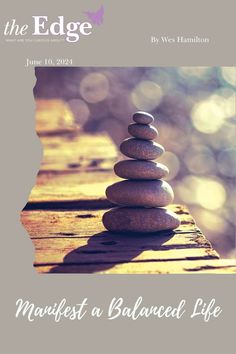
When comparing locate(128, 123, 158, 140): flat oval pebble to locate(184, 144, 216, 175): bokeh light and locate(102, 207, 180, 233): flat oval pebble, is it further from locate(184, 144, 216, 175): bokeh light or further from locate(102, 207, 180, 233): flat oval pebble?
locate(184, 144, 216, 175): bokeh light

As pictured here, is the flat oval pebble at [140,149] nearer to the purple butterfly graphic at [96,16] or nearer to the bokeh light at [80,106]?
the purple butterfly graphic at [96,16]

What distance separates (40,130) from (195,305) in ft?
18.8

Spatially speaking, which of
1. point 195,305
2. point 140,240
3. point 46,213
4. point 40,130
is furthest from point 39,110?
point 195,305

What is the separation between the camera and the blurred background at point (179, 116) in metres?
11.3

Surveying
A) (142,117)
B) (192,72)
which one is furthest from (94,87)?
(142,117)

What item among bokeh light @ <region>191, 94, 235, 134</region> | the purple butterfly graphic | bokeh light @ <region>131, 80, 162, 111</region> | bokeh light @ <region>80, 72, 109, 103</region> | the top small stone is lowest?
the top small stone

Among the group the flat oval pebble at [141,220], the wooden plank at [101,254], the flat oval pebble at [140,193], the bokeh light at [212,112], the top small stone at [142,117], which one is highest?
the bokeh light at [212,112]

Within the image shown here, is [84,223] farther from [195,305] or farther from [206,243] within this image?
[195,305]

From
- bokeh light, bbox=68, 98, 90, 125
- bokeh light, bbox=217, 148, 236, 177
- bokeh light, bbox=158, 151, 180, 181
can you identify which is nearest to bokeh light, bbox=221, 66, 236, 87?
bokeh light, bbox=217, 148, 236, 177

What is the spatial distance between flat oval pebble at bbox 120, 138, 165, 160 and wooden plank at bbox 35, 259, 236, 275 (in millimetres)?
902

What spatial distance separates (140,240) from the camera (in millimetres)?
4777

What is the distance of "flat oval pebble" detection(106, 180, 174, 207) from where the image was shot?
4824 millimetres

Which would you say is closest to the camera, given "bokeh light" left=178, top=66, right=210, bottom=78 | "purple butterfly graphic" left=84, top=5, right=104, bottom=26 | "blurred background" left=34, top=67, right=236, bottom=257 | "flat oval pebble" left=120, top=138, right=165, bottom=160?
"flat oval pebble" left=120, top=138, right=165, bottom=160

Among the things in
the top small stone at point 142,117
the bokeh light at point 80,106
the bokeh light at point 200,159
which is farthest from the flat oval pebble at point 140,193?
the bokeh light at point 80,106
